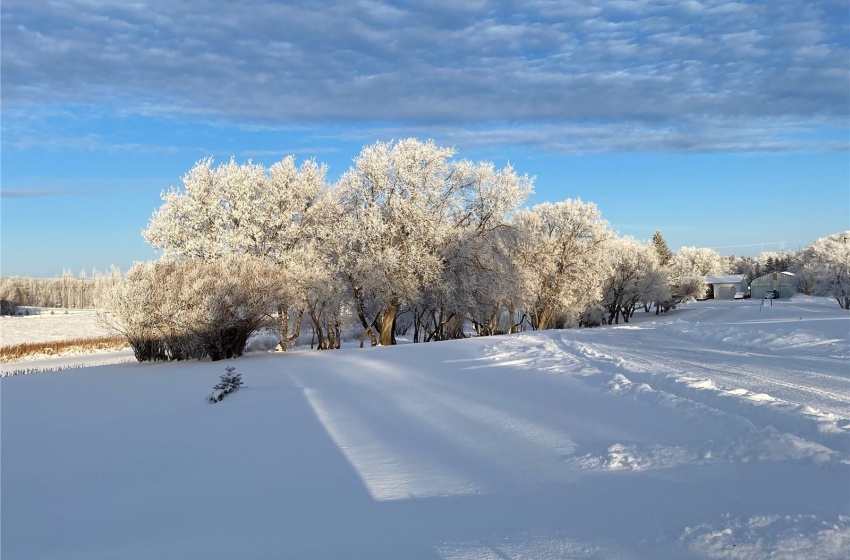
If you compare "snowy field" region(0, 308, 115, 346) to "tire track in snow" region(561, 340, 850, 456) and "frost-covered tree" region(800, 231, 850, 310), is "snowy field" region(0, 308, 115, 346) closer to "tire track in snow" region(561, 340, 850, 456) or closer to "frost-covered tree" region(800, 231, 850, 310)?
"tire track in snow" region(561, 340, 850, 456)

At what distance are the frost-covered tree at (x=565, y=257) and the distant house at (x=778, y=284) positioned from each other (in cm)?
7423

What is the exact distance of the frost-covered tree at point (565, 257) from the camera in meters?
38.9

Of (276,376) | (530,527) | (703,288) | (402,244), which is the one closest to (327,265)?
(402,244)

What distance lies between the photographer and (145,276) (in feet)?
57.5

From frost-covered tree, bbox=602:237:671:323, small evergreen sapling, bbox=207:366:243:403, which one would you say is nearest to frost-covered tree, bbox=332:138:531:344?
small evergreen sapling, bbox=207:366:243:403

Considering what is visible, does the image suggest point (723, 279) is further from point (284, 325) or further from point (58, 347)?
point (58, 347)

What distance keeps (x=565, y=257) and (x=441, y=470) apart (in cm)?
3525

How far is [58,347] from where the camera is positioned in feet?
111

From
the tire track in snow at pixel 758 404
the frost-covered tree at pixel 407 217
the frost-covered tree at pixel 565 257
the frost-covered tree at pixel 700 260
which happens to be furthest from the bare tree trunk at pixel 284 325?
the frost-covered tree at pixel 700 260

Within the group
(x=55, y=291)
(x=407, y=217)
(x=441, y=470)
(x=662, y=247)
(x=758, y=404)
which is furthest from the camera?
(x=55, y=291)

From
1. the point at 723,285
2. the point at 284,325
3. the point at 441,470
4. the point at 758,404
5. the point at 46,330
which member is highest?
the point at 723,285

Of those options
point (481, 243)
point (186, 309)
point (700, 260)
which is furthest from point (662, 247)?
point (186, 309)

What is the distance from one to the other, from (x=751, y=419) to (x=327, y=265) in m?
20.4

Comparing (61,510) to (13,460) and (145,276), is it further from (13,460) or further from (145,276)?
(145,276)
